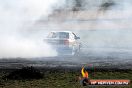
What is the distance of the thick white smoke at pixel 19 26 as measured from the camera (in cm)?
2490

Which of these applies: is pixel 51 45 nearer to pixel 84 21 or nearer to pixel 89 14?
pixel 89 14

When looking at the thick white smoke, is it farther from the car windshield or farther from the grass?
the grass

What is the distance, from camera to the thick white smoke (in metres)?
24.9

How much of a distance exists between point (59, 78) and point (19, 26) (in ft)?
56.3

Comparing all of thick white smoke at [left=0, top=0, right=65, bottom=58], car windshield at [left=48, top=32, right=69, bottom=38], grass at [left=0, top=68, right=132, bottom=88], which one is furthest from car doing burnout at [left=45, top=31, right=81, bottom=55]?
grass at [left=0, top=68, right=132, bottom=88]

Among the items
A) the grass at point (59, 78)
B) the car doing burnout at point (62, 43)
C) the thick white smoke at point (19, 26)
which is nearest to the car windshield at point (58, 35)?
the car doing burnout at point (62, 43)

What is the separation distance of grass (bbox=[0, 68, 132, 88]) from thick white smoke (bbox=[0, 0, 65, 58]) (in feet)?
27.5

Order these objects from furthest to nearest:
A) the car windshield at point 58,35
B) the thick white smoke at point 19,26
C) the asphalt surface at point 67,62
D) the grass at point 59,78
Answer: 1. the thick white smoke at point 19,26
2. the car windshield at point 58,35
3. the asphalt surface at point 67,62
4. the grass at point 59,78

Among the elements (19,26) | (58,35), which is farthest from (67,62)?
(19,26)

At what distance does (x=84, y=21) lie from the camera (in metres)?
46.5

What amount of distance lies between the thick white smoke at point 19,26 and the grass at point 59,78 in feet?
27.5

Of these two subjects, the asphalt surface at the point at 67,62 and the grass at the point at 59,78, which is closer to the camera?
the grass at the point at 59,78

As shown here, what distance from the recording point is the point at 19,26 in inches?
1211

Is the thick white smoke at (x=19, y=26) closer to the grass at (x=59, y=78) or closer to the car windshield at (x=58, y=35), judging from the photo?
the car windshield at (x=58, y=35)
